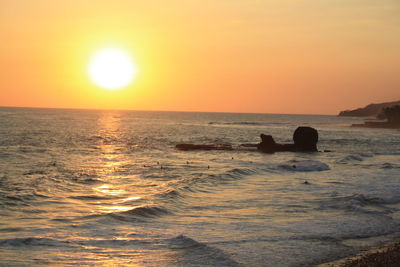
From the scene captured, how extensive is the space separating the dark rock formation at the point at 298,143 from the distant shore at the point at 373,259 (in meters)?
45.0

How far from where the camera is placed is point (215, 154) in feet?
174

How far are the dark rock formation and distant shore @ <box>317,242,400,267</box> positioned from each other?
4498cm

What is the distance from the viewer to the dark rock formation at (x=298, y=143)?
59812 millimetres

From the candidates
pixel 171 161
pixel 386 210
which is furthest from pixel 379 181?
pixel 171 161

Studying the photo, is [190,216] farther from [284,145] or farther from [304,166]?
[284,145]

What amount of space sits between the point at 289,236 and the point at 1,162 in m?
29.6

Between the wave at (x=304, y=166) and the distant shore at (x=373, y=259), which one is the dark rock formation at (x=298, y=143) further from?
the distant shore at (x=373, y=259)

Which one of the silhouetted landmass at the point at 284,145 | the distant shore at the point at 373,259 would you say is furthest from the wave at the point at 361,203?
the silhouetted landmass at the point at 284,145

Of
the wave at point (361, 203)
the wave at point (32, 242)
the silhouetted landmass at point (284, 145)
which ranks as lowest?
the wave at point (361, 203)

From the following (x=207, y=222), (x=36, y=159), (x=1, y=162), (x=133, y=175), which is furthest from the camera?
(x=36, y=159)

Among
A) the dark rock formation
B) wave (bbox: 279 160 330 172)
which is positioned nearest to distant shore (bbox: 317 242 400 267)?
wave (bbox: 279 160 330 172)

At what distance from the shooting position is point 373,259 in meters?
12.7

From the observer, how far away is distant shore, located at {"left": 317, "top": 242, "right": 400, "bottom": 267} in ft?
40.5

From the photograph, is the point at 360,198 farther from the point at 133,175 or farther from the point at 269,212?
the point at 133,175
